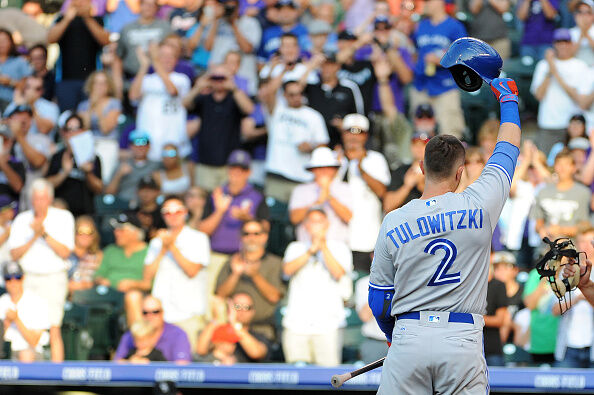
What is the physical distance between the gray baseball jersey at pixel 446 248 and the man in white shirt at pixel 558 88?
673cm

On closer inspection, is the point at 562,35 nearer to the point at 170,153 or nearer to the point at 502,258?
the point at 502,258

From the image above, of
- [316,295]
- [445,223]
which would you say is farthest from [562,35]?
[445,223]

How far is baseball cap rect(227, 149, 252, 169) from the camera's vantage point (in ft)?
33.1

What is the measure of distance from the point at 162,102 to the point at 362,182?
261cm

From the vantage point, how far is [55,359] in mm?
8789

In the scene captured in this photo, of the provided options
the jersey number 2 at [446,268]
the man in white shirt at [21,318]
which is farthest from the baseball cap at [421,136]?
the jersey number 2 at [446,268]

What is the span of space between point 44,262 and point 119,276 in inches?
27.7

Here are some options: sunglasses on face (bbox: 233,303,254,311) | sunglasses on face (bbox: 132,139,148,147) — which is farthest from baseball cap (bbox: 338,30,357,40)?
sunglasses on face (bbox: 233,303,254,311)

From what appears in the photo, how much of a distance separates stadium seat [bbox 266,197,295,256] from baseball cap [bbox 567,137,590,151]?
2.91 meters

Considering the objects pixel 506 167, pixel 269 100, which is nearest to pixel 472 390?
pixel 506 167

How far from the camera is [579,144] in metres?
10.2

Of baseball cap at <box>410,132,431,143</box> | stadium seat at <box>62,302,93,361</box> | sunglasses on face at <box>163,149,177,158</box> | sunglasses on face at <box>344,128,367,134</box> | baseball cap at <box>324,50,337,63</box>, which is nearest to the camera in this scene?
stadium seat at <box>62,302,93,361</box>

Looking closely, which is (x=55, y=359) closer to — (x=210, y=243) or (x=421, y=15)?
(x=210, y=243)

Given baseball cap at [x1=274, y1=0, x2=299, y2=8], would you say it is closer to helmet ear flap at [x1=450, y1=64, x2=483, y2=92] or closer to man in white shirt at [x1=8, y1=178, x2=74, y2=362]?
man in white shirt at [x1=8, y1=178, x2=74, y2=362]
